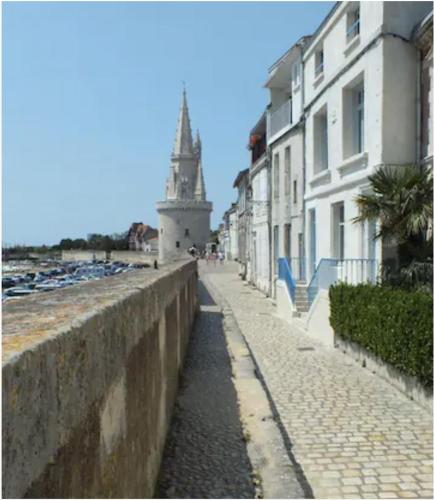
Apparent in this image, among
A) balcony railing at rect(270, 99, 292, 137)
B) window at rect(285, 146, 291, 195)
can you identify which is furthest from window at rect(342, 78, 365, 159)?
window at rect(285, 146, 291, 195)

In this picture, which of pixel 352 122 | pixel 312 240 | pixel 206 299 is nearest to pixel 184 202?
pixel 206 299

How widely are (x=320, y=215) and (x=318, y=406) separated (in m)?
10.9

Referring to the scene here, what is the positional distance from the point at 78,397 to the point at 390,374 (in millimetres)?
8547

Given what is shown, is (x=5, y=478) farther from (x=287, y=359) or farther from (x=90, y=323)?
(x=287, y=359)

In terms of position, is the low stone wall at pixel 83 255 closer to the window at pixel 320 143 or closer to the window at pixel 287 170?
the window at pixel 287 170

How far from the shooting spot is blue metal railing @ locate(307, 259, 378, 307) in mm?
13867

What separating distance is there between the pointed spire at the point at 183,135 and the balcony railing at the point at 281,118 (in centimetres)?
6912

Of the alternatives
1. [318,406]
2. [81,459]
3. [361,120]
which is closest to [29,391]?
[81,459]

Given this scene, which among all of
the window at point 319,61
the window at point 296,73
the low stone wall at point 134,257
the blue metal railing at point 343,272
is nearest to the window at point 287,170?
the window at point 296,73

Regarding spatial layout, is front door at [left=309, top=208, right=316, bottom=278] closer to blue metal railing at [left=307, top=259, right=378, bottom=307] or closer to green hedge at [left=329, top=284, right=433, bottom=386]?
blue metal railing at [left=307, top=259, right=378, bottom=307]

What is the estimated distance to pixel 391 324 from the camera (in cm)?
949

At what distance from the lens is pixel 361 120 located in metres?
15.9

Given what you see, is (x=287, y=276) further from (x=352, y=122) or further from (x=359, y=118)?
(x=359, y=118)

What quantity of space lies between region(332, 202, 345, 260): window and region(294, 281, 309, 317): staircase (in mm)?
2099
